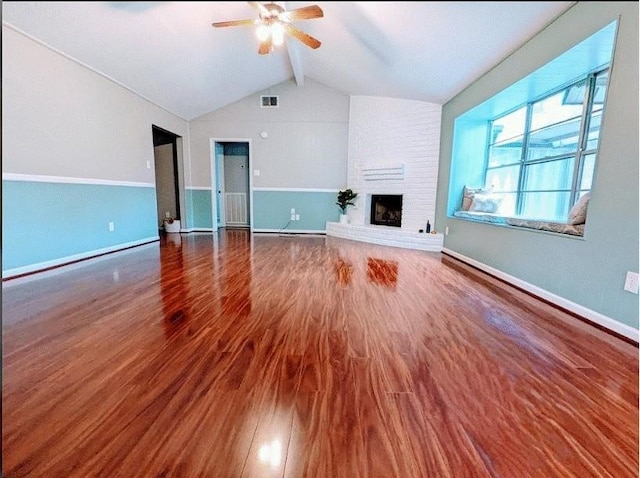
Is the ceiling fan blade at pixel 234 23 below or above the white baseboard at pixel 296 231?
above

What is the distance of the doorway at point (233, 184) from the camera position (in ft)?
20.6

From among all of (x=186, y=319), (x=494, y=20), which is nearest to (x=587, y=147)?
(x=494, y=20)

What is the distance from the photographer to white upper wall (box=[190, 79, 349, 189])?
5293 millimetres

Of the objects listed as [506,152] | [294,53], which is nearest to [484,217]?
[506,152]

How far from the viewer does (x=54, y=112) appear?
0.83 m

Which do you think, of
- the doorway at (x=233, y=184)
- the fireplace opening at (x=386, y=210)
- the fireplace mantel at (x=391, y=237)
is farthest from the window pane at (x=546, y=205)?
the doorway at (x=233, y=184)

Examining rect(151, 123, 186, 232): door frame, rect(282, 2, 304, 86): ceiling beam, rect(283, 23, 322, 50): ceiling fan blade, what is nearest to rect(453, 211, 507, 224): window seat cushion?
rect(282, 2, 304, 86): ceiling beam

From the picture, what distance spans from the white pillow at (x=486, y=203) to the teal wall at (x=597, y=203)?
727mm

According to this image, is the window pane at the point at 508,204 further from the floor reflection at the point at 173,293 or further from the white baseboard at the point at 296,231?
the floor reflection at the point at 173,293

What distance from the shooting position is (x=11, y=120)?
554 millimetres

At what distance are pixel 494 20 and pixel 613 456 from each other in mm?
1109

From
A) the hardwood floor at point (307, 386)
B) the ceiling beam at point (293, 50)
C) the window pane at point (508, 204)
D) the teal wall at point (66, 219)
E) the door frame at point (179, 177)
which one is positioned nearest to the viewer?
the ceiling beam at point (293, 50)

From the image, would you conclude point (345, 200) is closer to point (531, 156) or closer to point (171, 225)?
point (531, 156)

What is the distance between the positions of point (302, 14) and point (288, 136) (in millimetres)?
5442
